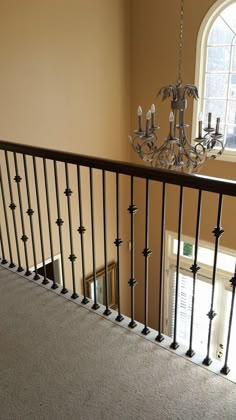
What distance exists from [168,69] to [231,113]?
3.59ft

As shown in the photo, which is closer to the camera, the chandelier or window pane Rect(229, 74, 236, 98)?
the chandelier

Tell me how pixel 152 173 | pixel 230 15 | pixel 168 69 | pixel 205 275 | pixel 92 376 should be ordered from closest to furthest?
1. pixel 152 173
2. pixel 92 376
3. pixel 230 15
4. pixel 168 69
5. pixel 205 275

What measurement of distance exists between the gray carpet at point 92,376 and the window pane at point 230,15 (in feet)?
13.8

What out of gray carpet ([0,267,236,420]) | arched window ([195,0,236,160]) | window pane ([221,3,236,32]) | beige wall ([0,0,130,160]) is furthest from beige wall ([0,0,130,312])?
gray carpet ([0,267,236,420])

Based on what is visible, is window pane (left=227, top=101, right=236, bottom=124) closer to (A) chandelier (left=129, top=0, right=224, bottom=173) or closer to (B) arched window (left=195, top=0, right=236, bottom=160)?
(B) arched window (left=195, top=0, right=236, bottom=160)

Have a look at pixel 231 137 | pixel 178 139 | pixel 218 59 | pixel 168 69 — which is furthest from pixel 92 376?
pixel 168 69

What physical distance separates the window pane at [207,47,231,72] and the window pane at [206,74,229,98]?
89 mm

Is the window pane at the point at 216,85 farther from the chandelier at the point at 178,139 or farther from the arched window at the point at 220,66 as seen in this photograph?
the chandelier at the point at 178,139

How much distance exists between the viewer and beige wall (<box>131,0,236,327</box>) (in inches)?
201

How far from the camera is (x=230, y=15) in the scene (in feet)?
15.7

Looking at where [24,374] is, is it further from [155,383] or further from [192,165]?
[192,165]

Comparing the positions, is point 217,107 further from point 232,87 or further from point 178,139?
point 178,139

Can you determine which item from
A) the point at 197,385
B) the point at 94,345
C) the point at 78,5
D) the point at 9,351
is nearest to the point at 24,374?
the point at 9,351

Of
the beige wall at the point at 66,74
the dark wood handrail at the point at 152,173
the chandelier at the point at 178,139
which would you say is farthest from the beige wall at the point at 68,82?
the dark wood handrail at the point at 152,173
